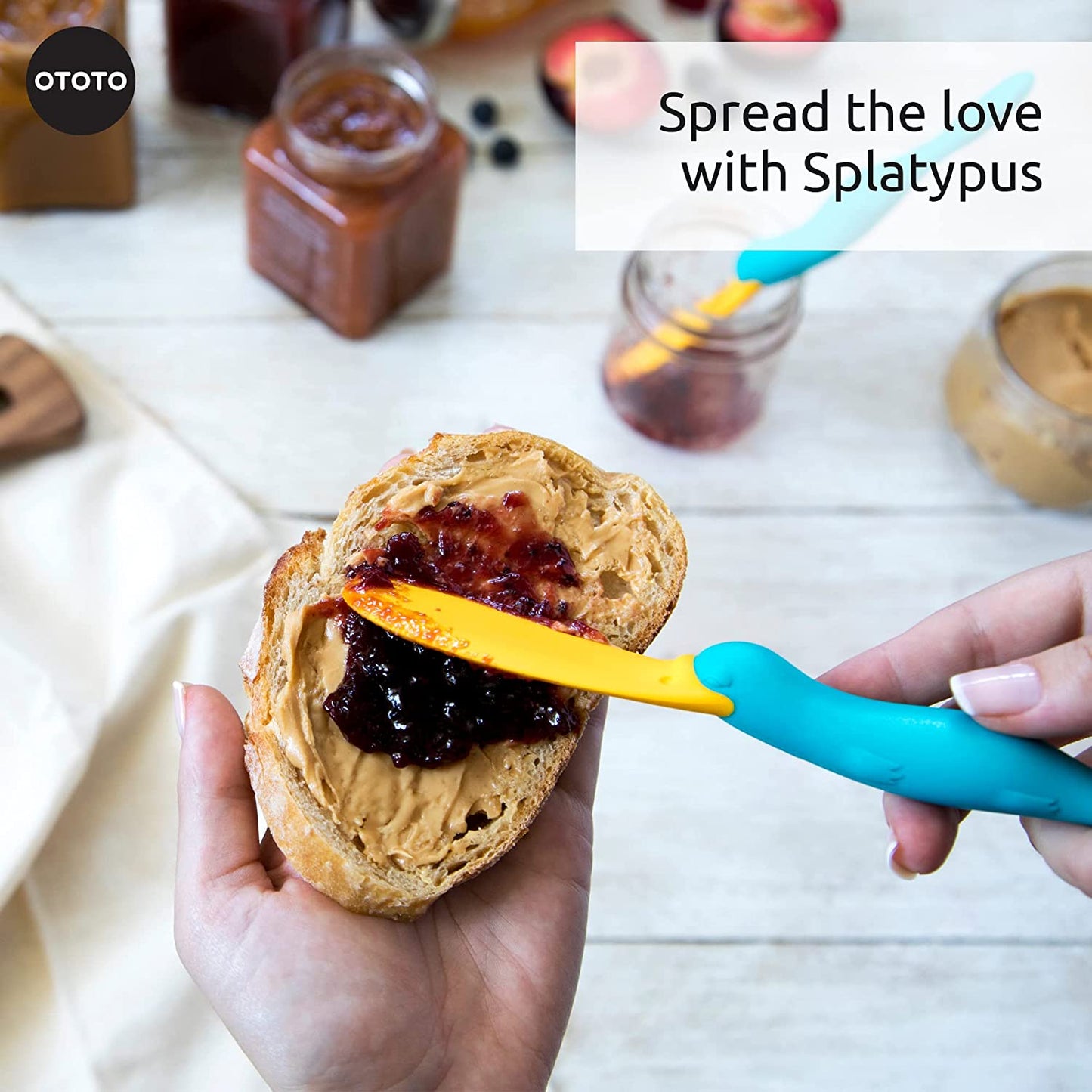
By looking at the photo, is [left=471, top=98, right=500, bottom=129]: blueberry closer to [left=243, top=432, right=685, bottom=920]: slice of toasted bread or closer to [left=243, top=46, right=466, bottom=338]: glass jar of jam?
[left=243, top=46, right=466, bottom=338]: glass jar of jam

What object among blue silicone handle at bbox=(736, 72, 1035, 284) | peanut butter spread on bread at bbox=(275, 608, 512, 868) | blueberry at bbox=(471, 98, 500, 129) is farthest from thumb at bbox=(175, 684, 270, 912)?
blueberry at bbox=(471, 98, 500, 129)

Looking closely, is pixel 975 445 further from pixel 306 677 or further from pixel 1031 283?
pixel 306 677

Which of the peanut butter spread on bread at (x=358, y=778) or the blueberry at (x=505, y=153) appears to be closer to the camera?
Result: the peanut butter spread on bread at (x=358, y=778)

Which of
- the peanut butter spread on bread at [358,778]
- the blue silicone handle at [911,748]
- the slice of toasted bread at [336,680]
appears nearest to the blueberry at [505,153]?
the slice of toasted bread at [336,680]

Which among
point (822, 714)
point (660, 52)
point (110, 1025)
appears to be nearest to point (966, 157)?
point (660, 52)

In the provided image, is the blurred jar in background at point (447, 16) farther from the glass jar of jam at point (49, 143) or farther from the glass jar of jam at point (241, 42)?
the glass jar of jam at point (49, 143)

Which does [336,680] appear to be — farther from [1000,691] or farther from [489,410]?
[489,410]

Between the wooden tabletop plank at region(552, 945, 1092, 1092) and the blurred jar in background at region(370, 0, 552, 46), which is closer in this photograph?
the wooden tabletop plank at region(552, 945, 1092, 1092)
